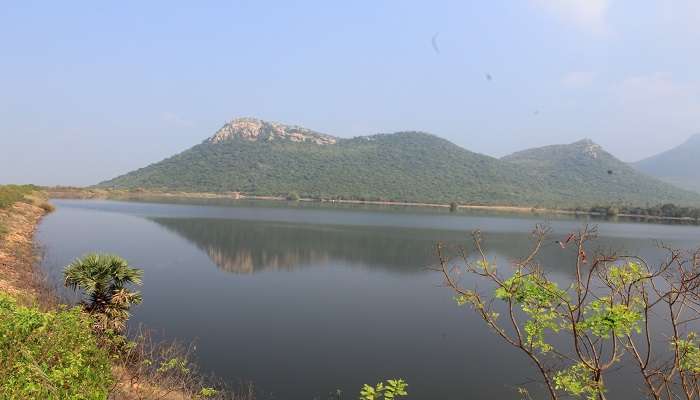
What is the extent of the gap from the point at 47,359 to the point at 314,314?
14323 millimetres

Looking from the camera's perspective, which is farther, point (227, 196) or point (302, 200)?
point (227, 196)

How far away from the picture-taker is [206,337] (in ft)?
55.6

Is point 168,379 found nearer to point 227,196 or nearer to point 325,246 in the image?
point 325,246

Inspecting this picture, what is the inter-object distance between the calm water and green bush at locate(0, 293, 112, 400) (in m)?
5.55

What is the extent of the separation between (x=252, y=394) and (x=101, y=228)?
46463mm

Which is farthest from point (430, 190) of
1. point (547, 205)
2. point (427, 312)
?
point (427, 312)

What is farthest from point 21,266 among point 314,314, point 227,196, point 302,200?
point 227,196

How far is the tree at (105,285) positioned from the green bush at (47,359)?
319 centimetres

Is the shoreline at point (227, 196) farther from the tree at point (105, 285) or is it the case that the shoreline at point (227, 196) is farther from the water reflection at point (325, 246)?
the tree at point (105, 285)

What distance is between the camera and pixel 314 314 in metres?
21.2

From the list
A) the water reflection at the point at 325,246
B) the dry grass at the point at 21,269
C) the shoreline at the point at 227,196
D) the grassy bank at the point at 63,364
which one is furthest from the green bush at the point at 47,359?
the shoreline at the point at 227,196

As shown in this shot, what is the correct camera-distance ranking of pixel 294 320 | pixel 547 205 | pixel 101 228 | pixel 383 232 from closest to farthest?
pixel 294 320
pixel 101 228
pixel 383 232
pixel 547 205

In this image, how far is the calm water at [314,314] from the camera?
14.3m

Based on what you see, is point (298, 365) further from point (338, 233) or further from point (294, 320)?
point (338, 233)
